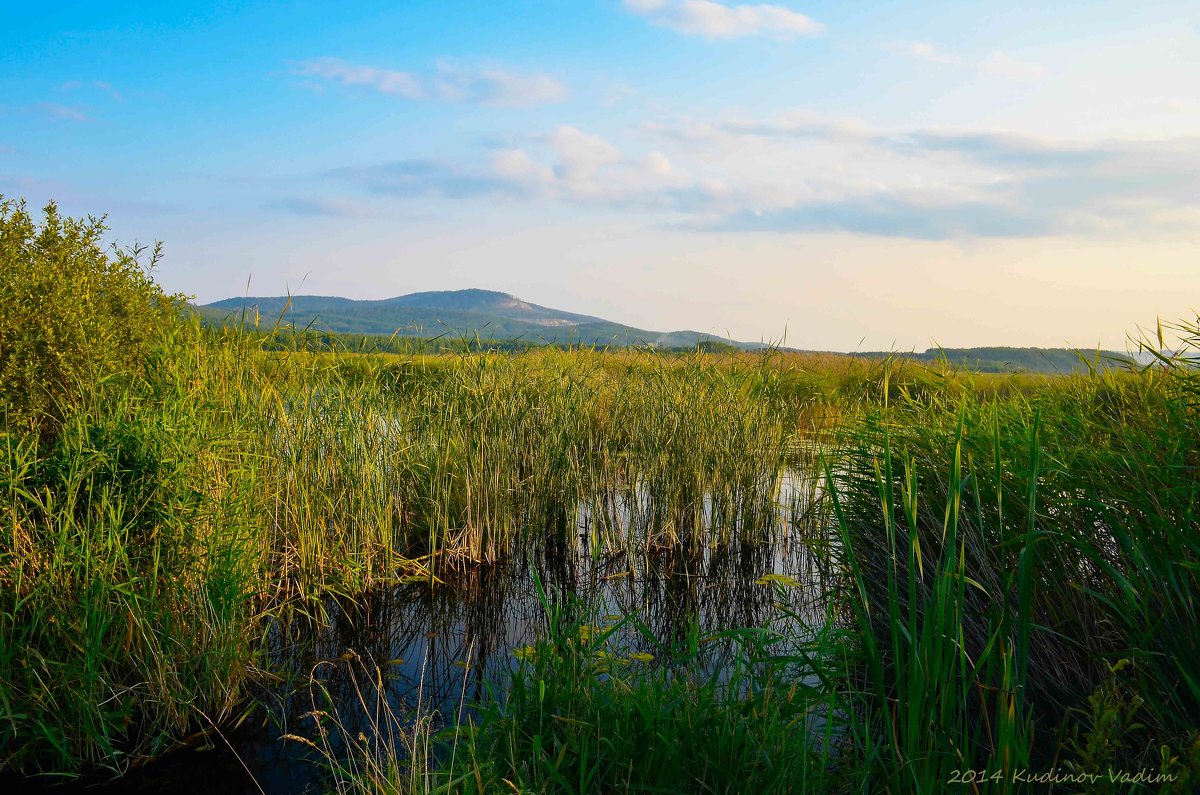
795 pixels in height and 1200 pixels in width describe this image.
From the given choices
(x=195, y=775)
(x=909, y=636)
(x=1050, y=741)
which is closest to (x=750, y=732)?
(x=909, y=636)

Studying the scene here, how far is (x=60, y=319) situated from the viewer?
14.6ft

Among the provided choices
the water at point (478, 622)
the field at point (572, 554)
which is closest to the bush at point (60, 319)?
the field at point (572, 554)

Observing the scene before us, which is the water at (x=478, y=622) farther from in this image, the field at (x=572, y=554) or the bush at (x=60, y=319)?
the bush at (x=60, y=319)

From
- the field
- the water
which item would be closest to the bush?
the field

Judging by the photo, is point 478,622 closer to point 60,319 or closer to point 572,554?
point 572,554

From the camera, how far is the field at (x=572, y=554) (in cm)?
259

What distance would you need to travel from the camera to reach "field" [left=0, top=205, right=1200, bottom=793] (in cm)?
259

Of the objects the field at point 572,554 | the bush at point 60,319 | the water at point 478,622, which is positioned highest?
the bush at point 60,319

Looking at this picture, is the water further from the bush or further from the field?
the bush

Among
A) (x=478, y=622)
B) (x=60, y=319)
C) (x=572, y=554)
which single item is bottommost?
(x=478, y=622)

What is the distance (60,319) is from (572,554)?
13.5 feet

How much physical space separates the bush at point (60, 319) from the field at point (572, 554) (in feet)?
0.07

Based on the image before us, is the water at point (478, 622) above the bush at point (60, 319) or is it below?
below

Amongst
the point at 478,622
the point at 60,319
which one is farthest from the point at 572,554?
the point at 60,319
